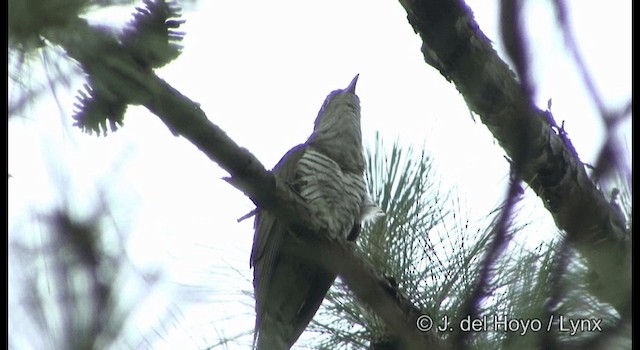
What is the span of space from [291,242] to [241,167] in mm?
1249

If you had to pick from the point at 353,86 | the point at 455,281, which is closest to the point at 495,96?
the point at 455,281

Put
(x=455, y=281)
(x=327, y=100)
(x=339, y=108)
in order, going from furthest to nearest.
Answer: (x=327, y=100) < (x=339, y=108) < (x=455, y=281)

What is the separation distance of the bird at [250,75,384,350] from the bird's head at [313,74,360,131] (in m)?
0.64

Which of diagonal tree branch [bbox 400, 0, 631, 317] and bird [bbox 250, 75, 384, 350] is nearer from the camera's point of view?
diagonal tree branch [bbox 400, 0, 631, 317]

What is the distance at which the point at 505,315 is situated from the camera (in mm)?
1658

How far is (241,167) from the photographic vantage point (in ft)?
6.98

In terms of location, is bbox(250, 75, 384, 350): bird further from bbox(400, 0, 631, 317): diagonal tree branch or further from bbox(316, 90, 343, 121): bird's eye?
bbox(316, 90, 343, 121): bird's eye

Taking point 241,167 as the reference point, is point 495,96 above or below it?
above

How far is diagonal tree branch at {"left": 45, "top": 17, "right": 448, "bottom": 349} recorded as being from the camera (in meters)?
1.09

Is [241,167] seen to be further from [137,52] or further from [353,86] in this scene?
[353,86]

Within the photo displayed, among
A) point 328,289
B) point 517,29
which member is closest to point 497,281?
point 517,29

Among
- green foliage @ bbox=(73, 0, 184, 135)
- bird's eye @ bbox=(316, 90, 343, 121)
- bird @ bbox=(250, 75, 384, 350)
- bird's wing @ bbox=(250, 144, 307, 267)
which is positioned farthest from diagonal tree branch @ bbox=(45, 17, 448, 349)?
bird's eye @ bbox=(316, 90, 343, 121)

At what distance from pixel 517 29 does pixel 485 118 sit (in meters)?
1.79

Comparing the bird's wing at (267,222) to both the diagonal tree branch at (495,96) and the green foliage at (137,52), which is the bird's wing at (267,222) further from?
the green foliage at (137,52)
